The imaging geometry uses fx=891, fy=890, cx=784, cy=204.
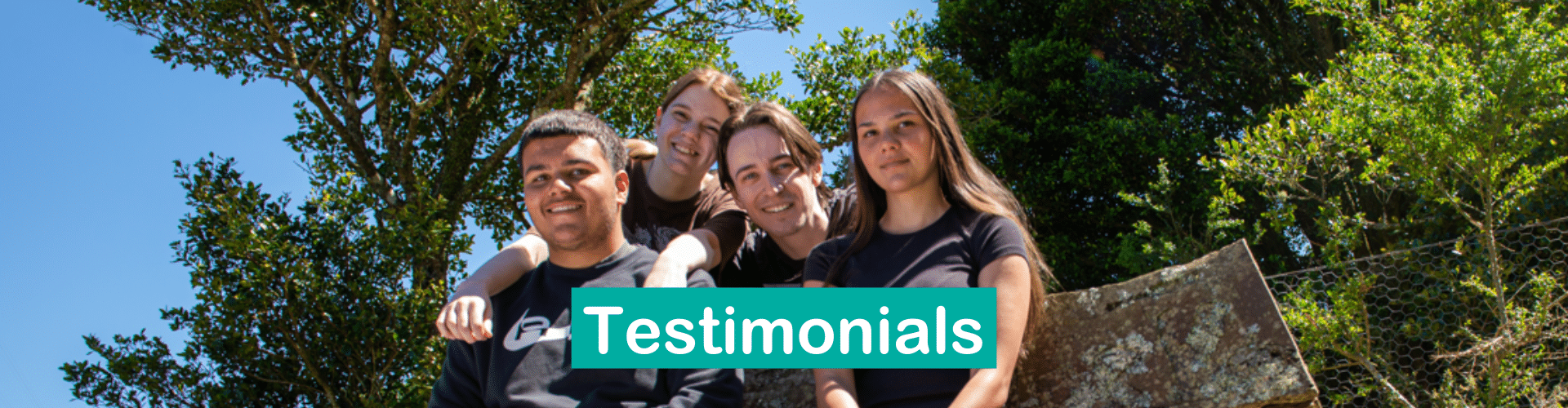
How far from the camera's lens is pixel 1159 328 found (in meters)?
1.99

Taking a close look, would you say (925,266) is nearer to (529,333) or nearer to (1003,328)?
(1003,328)

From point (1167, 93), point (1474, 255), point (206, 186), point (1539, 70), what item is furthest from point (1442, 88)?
point (206, 186)

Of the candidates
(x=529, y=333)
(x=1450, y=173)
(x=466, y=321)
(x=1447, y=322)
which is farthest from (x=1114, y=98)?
(x=466, y=321)

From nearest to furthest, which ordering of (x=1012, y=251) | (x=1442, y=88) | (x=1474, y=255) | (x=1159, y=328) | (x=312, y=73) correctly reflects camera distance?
(x=1012, y=251) → (x=1159, y=328) → (x=1442, y=88) → (x=1474, y=255) → (x=312, y=73)

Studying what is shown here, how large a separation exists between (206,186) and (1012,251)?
5979 mm

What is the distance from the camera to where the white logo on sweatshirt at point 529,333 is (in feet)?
6.54

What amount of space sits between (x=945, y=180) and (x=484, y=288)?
1083mm

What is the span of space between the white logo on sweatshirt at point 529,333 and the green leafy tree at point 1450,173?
518 centimetres

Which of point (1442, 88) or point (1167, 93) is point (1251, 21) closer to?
point (1167, 93)

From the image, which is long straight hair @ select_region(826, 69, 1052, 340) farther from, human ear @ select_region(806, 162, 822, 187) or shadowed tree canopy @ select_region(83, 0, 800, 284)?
shadowed tree canopy @ select_region(83, 0, 800, 284)

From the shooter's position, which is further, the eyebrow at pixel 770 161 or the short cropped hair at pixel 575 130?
the eyebrow at pixel 770 161

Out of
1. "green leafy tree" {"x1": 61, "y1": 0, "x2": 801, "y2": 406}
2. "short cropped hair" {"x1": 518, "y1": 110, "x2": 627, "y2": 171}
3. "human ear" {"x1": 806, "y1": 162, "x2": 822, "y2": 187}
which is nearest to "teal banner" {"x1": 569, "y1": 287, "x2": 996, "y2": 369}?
"short cropped hair" {"x1": 518, "y1": 110, "x2": 627, "y2": 171}

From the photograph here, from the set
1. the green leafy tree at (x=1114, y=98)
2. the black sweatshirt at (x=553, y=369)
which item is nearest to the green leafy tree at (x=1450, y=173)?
the green leafy tree at (x=1114, y=98)

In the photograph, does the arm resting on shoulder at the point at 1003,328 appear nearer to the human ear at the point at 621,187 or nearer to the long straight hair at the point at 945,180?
the long straight hair at the point at 945,180
